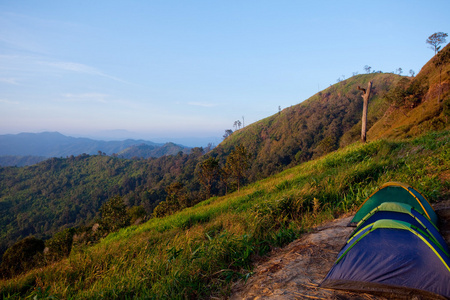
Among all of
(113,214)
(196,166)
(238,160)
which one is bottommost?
(196,166)

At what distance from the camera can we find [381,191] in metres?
4.40

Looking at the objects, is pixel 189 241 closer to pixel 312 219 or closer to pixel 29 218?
A: pixel 312 219

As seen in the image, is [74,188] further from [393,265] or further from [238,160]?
[393,265]

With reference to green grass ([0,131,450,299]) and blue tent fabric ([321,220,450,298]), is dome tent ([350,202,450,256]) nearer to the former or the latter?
blue tent fabric ([321,220,450,298])

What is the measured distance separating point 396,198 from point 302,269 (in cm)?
263

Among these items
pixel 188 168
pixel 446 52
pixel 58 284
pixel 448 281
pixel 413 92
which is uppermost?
pixel 446 52

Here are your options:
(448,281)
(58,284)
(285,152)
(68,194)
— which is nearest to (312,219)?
(448,281)

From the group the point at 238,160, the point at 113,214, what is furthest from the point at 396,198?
the point at 113,214

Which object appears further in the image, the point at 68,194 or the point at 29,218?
the point at 68,194

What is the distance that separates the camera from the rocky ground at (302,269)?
2.52 meters

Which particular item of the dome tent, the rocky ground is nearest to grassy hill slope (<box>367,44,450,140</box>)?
the dome tent

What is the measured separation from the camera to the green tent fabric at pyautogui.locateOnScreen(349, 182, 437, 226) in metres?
3.78

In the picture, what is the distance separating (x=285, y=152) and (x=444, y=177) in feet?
250

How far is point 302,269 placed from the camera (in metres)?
3.02
